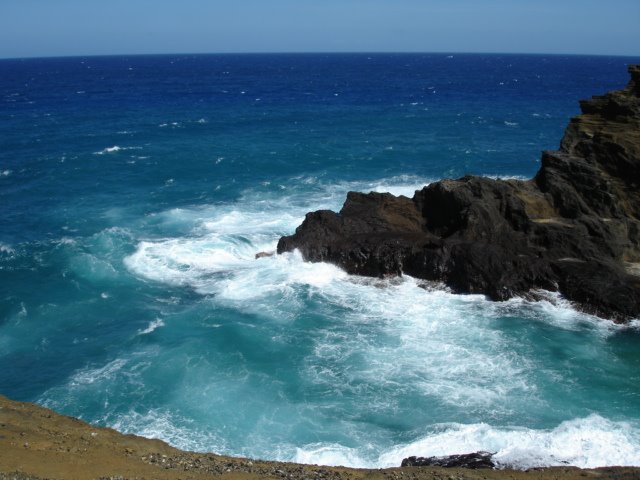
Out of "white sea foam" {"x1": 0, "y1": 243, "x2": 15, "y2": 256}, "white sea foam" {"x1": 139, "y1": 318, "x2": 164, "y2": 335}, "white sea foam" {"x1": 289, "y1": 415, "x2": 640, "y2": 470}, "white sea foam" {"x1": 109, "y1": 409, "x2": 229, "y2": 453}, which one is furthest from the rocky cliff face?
"white sea foam" {"x1": 0, "y1": 243, "x2": 15, "y2": 256}

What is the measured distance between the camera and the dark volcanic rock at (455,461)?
19.8 meters

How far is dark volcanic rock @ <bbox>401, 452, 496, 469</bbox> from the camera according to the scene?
19.8 m

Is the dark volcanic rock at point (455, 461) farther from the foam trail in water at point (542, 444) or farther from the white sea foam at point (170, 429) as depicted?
the white sea foam at point (170, 429)

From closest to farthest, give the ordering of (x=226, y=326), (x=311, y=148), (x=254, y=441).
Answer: (x=254, y=441) → (x=226, y=326) → (x=311, y=148)

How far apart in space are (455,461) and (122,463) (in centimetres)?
1115

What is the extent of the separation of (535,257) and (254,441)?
20304mm

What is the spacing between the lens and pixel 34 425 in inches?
685

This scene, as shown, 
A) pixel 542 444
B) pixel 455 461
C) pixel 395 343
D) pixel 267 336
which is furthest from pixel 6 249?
pixel 542 444

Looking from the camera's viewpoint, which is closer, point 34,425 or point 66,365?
point 34,425

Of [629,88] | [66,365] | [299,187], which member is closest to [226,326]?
[66,365]

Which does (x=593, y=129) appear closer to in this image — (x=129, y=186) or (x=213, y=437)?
(x=213, y=437)

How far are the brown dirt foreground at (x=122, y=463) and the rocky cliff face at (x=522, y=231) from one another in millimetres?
16211

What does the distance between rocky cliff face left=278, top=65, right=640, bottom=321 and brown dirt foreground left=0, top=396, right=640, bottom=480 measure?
53.2 ft

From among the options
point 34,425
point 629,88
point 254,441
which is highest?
point 629,88
